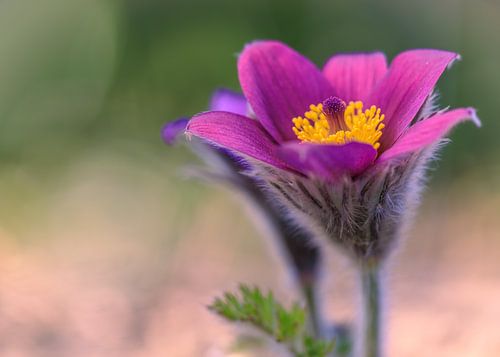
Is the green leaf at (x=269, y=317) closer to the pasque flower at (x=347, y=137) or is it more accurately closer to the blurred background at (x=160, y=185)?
the pasque flower at (x=347, y=137)

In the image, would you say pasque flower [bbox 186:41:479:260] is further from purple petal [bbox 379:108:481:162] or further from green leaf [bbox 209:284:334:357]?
green leaf [bbox 209:284:334:357]

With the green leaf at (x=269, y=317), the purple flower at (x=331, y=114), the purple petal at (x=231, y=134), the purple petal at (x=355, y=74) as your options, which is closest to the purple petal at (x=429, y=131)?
the purple flower at (x=331, y=114)

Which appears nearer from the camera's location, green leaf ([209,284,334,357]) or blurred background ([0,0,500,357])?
green leaf ([209,284,334,357])

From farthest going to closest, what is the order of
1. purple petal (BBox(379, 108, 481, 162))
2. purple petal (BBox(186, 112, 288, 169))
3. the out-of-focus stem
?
1. the out-of-focus stem
2. purple petal (BBox(186, 112, 288, 169))
3. purple petal (BBox(379, 108, 481, 162))

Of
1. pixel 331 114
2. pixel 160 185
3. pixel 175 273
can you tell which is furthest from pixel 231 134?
pixel 160 185

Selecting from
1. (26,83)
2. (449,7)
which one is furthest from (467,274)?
(26,83)

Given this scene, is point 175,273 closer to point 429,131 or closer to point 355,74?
point 355,74

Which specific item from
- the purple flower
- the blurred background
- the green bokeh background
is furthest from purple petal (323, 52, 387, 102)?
the green bokeh background

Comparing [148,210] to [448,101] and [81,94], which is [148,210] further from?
[448,101]
